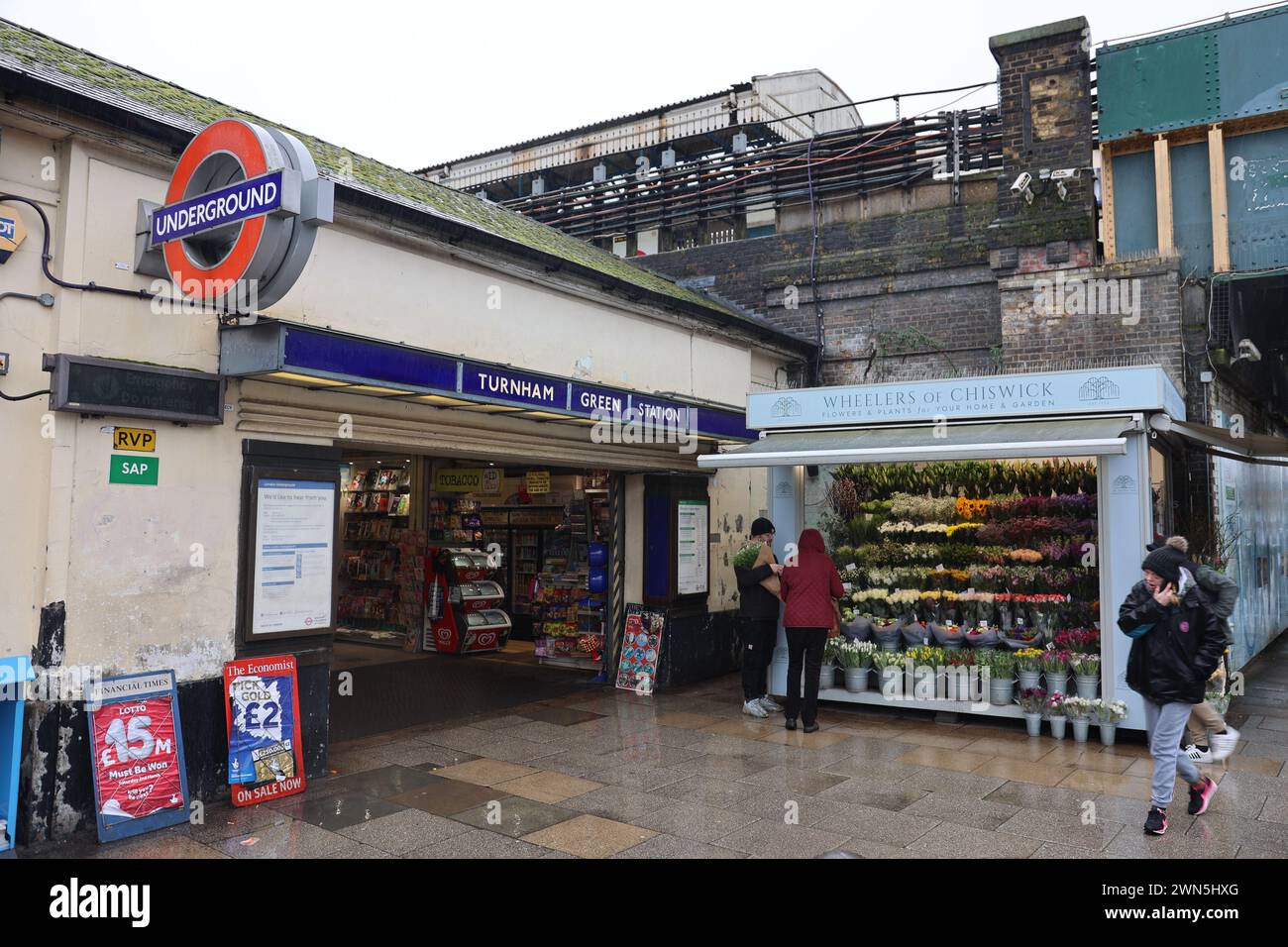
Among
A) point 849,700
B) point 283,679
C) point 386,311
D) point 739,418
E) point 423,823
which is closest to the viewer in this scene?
point 423,823

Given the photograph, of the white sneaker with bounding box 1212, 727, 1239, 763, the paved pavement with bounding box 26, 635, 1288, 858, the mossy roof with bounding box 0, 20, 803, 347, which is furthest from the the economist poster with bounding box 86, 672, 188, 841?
the white sneaker with bounding box 1212, 727, 1239, 763

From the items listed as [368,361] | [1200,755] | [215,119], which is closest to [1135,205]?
[1200,755]

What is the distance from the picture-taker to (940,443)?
8359mm

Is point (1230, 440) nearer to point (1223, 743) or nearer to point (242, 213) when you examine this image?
point (1223, 743)

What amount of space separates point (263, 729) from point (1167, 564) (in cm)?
601

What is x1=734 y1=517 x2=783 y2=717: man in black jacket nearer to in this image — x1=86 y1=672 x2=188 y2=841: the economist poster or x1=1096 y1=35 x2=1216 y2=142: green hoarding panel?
x1=86 y1=672 x2=188 y2=841: the economist poster

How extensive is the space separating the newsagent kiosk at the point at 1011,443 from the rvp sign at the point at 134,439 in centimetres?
506

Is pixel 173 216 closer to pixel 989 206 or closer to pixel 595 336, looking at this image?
pixel 595 336

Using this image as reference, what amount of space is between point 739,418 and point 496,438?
327 cm

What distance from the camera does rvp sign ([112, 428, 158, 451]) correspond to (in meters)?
5.64

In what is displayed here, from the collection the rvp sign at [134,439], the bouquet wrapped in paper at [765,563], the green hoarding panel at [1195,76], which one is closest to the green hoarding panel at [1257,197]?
the green hoarding panel at [1195,76]

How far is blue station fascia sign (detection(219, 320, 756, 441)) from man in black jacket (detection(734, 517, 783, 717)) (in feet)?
5.66

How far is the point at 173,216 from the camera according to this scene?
18.3 ft

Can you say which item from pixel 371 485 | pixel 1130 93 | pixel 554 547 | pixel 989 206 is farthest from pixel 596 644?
pixel 1130 93
